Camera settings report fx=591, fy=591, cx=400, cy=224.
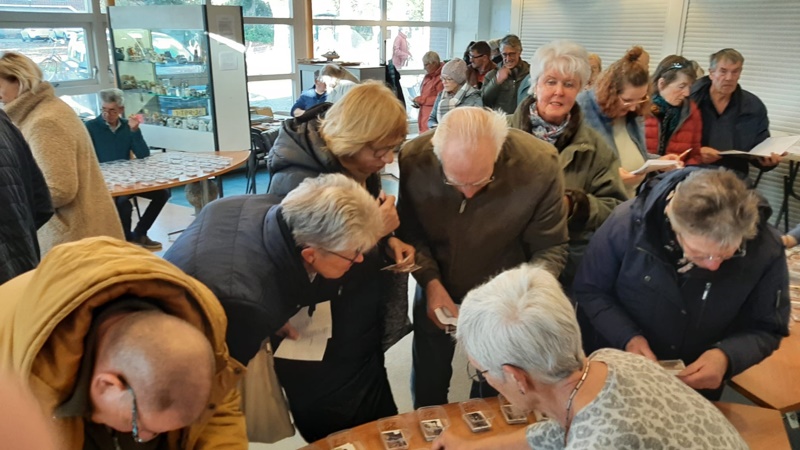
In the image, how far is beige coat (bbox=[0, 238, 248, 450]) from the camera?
1.08 m

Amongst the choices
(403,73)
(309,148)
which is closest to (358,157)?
(309,148)

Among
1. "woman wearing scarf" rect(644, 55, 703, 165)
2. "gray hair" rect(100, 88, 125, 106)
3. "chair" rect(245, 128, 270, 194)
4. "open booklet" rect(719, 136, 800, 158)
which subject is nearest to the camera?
"woman wearing scarf" rect(644, 55, 703, 165)

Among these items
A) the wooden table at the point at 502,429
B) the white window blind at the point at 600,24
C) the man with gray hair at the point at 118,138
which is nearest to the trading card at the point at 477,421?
the wooden table at the point at 502,429

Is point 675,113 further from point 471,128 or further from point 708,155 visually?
point 471,128

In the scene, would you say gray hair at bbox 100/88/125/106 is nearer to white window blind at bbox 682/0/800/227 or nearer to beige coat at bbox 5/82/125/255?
beige coat at bbox 5/82/125/255

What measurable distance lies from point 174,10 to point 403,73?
16.6ft

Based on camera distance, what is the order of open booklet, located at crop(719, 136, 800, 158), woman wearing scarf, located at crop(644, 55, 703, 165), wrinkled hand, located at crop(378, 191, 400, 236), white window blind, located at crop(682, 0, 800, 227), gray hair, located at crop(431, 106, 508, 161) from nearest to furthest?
1. gray hair, located at crop(431, 106, 508, 161)
2. wrinkled hand, located at crop(378, 191, 400, 236)
3. woman wearing scarf, located at crop(644, 55, 703, 165)
4. open booklet, located at crop(719, 136, 800, 158)
5. white window blind, located at crop(682, 0, 800, 227)

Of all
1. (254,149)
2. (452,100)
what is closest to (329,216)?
(452,100)

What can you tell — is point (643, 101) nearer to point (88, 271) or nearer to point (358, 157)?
point (358, 157)

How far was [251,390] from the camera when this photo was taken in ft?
5.82

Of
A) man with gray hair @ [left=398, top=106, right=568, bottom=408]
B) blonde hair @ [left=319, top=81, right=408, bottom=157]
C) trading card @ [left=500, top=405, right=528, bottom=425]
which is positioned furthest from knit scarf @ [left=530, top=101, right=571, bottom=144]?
trading card @ [left=500, top=405, right=528, bottom=425]

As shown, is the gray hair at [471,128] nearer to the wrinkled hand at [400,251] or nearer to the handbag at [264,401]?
the wrinkled hand at [400,251]

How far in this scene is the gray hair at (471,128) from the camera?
1.91 meters

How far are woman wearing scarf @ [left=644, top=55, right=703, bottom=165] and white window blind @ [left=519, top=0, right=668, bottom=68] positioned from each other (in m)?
2.32
